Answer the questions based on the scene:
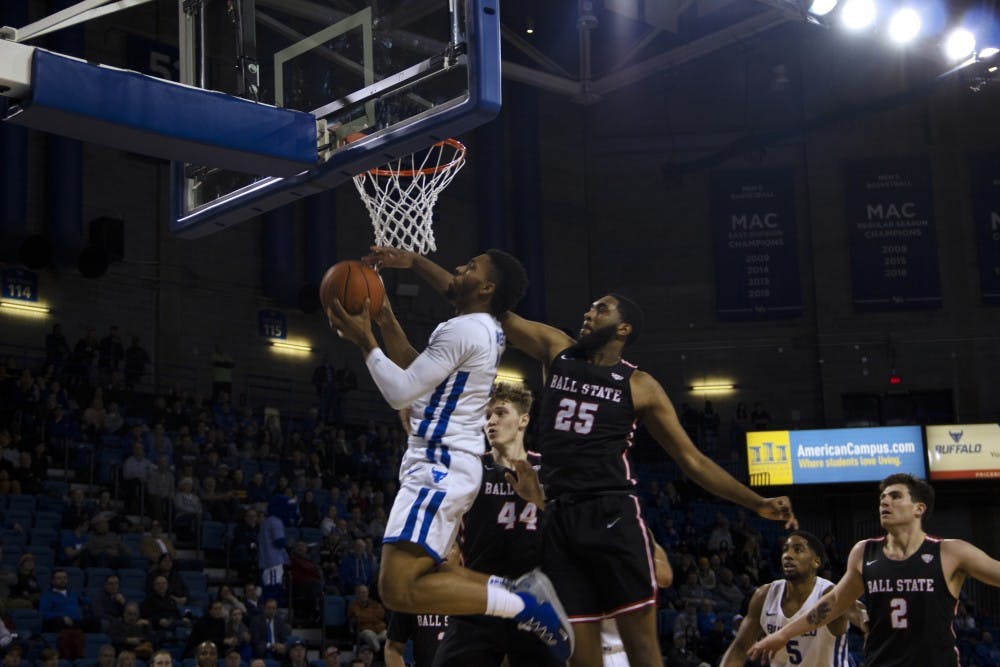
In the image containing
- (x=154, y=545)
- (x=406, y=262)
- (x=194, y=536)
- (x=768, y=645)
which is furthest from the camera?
(x=194, y=536)

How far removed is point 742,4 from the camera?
76.0ft

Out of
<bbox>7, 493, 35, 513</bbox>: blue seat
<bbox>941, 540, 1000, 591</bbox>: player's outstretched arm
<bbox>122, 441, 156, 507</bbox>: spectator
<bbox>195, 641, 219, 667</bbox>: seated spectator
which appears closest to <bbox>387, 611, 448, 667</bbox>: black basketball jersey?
<bbox>941, 540, 1000, 591</bbox>: player's outstretched arm

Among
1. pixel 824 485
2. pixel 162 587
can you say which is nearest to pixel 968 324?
pixel 824 485

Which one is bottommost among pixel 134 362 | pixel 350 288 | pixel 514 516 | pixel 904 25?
pixel 514 516

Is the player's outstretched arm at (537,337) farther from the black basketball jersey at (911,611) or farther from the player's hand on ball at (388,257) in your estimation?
the black basketball jersey at (911,611)

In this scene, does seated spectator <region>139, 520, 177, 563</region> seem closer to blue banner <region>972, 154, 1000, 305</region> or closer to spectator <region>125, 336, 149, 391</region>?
spectator <region>125, 336, 149, 391</region>

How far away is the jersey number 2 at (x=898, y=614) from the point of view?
6.87 meters

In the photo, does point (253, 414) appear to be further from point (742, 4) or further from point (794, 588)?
point (794, 588)

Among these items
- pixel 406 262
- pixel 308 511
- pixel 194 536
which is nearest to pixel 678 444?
pixel 406 262

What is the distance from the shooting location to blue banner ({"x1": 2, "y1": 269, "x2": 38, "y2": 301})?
19875 mm

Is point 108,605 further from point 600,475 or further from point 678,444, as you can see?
point 678,444

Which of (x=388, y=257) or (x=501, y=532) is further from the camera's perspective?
(x=501, y=532)

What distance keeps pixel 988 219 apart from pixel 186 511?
20015 millimetres

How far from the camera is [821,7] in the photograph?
19.6 metres
